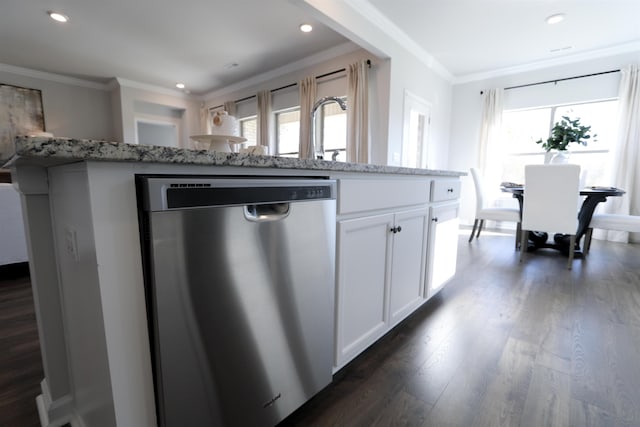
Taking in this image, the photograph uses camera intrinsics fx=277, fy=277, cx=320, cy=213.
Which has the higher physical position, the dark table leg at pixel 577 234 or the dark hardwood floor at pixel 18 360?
the dark table leg at pixel 577 234

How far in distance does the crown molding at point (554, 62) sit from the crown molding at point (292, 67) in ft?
7.90

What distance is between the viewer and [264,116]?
16.3 ft

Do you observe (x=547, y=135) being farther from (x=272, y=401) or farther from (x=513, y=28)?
(x=272, y=401)

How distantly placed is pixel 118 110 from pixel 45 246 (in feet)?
18.8

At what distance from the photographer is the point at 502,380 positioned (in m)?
1.16

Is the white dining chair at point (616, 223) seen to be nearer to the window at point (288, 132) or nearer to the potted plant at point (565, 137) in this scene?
the potted plant at point (565, 137)

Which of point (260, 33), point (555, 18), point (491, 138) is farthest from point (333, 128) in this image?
point (555, 18)

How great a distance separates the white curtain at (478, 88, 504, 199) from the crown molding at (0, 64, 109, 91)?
7061 millimetres

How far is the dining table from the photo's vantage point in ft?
8.90

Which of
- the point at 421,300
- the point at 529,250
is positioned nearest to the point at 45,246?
the point at 421,300

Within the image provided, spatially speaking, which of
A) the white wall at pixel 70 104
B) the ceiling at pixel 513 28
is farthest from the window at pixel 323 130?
the white wall at pixel 70 104

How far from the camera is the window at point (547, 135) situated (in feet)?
12.9

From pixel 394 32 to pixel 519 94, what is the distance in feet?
8.35

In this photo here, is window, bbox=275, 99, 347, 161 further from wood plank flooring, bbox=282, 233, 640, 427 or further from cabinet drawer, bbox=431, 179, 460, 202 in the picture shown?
wood plank flooring, bbox=282, 233, 640, 427
